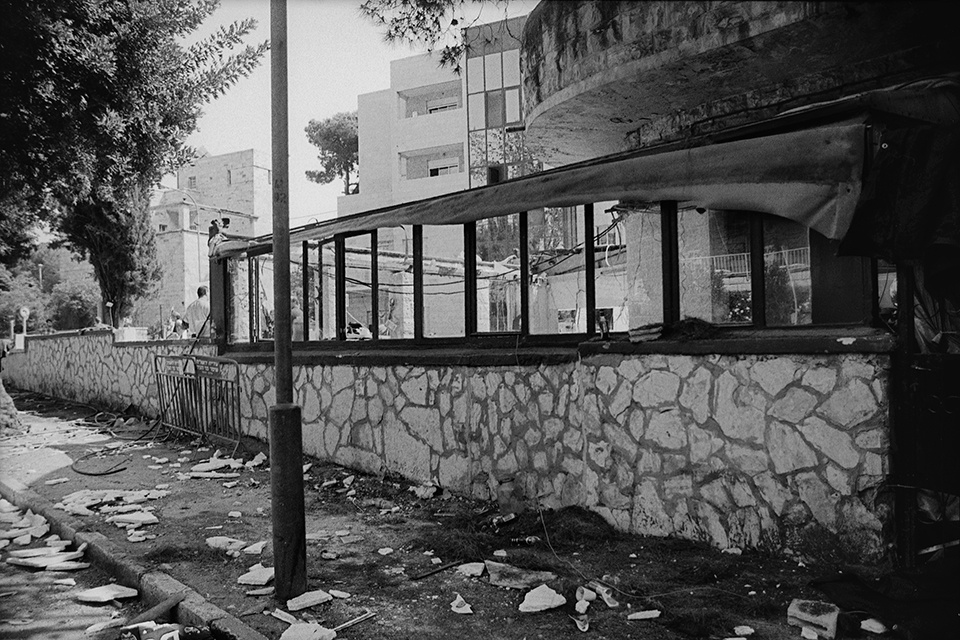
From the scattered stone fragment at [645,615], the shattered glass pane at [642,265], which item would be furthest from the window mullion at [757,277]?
the scattered stone fragment at [645,615]

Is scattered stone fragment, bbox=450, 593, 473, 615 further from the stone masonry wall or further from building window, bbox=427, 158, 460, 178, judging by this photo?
building window, bbox=427, 158, 460, 178

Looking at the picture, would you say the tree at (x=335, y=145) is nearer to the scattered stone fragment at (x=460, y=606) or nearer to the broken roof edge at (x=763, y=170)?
the broken roof edge at (x=763, y=170)

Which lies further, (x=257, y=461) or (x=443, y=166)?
(x=443, y=166)

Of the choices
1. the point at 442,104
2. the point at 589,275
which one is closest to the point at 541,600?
the point at 589,275

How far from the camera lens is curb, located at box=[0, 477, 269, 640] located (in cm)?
465

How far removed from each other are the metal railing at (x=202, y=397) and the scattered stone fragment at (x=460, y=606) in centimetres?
673

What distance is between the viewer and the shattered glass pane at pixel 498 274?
303 inches

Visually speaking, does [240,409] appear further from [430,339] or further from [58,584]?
[58,584]

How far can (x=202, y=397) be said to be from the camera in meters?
12.0

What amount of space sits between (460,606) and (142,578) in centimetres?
272

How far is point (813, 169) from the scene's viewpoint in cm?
502

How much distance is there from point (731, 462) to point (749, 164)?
92.6 inches

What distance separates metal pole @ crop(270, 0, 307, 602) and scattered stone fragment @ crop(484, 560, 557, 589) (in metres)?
1.43

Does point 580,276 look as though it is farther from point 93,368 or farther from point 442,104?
point 442,104
